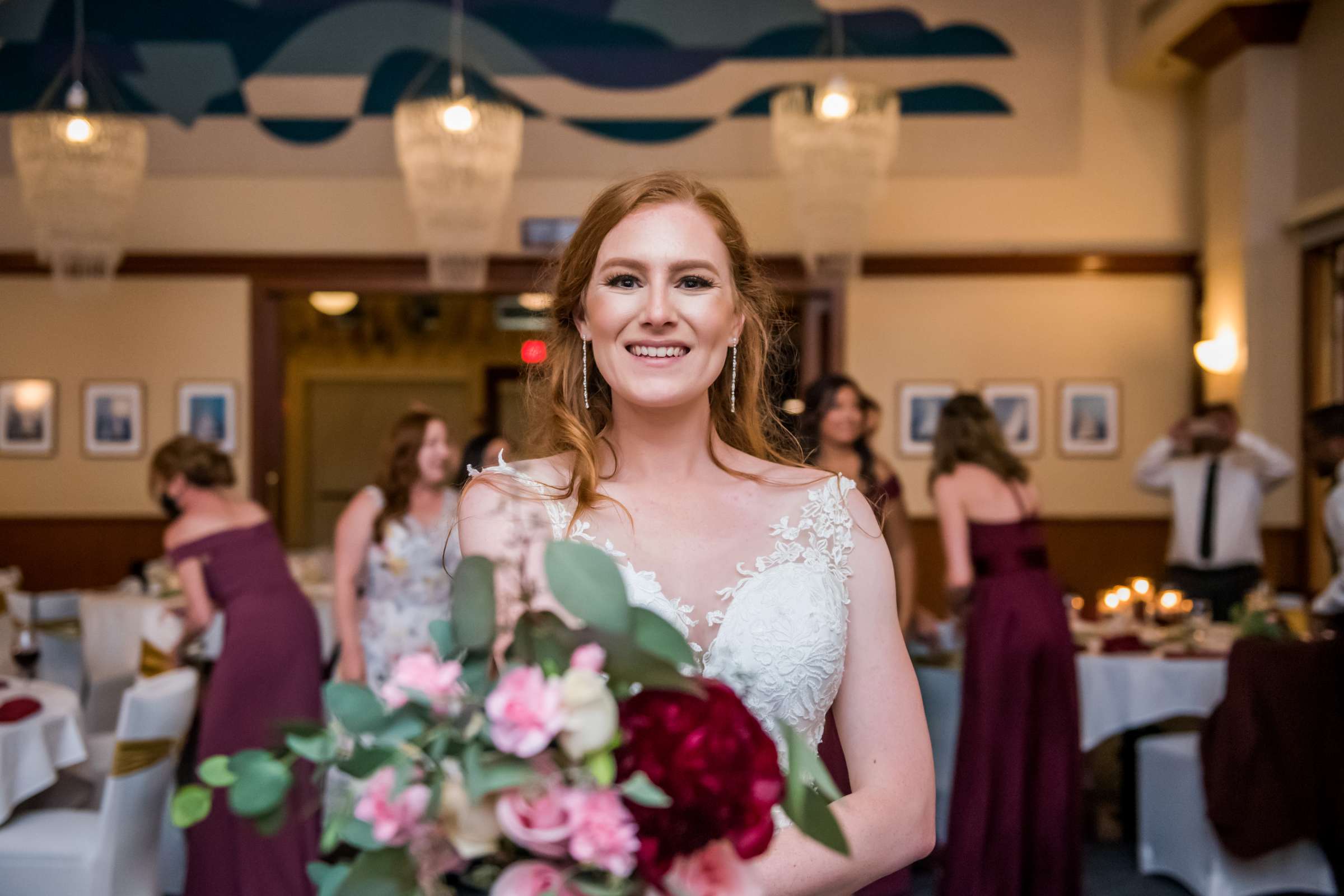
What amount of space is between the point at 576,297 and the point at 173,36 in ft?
Answer: 28.1

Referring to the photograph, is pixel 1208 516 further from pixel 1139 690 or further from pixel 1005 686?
pixel 1005 686

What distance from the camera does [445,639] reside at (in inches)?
32.7

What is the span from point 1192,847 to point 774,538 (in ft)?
12.4

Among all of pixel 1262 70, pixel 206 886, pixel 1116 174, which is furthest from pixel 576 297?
pixel 1116 174

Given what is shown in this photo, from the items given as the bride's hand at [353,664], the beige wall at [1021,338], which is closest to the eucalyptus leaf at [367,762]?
the bride's hand at [353,664]

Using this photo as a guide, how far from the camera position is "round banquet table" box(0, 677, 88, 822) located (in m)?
3.75

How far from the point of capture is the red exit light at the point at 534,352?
1.76 metres

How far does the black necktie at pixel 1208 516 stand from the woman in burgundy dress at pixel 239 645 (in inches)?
187

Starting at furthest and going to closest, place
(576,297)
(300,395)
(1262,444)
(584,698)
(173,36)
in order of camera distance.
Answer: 1. (300,395)
2. (173,36)
3. (1262,444)
4. (576,297)
5. (584,698)

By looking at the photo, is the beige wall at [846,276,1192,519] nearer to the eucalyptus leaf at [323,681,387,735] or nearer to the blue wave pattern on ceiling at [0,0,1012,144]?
the blue wave pattern on ceiling at [0,0,1012,144]

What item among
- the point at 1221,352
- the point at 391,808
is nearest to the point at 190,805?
the point at 391,808

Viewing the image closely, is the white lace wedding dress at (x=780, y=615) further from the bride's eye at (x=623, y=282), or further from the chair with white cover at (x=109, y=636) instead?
the chair with white cover at (x=109, y=636)

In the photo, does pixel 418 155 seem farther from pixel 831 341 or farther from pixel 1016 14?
pixel 1016 14

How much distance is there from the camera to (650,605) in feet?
4.75
